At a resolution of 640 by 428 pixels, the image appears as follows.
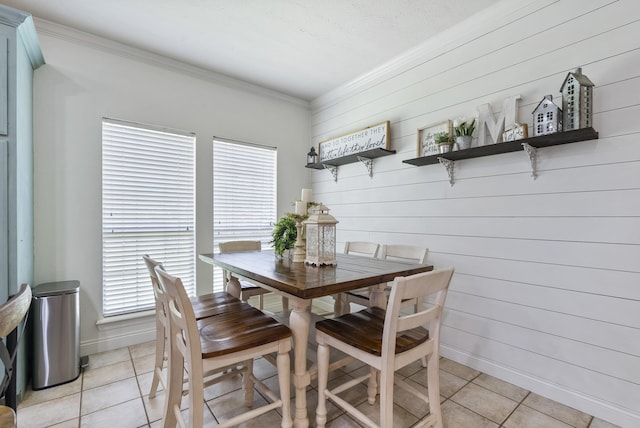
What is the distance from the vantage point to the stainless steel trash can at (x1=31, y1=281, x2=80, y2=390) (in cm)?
205

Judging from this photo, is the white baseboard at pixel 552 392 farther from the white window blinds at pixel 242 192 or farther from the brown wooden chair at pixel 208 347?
the white window blinds at pixel 242 192

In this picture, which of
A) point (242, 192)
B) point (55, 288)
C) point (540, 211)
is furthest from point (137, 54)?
point (540, 211)

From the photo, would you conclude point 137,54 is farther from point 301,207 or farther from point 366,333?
point 366,333

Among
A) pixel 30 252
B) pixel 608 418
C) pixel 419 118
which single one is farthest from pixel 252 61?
pixel 608 418

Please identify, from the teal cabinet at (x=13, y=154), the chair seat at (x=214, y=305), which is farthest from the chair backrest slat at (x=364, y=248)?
the teal cabinet at (x=13, y=154)

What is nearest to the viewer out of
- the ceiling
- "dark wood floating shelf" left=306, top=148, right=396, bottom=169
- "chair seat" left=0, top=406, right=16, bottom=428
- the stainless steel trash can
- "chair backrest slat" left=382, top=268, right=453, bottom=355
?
"chair seat" left=0, top=406, right=16, bottom=428

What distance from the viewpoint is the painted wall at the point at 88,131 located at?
2.39 metres

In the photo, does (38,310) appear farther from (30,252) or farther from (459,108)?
(459,108)

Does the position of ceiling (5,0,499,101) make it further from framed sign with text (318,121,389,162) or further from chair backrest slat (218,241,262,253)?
chair backrest slat (218,241,262,253)

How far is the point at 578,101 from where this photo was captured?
5.69 feet

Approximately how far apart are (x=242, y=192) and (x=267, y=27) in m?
1.74

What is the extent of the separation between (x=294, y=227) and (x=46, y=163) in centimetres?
212

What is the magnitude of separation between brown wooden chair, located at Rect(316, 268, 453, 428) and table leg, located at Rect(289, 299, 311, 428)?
10 centimetres

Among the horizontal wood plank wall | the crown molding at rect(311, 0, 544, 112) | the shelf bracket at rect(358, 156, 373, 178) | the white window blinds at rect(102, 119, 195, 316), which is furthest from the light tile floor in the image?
the crown molding at rect(311, 0, 544, 112)
